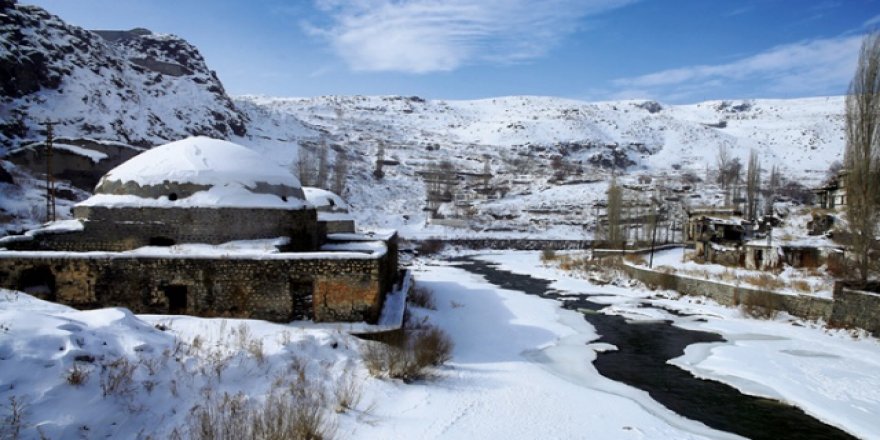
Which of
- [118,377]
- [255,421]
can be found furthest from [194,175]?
[255,421]

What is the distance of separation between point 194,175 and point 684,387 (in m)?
13.0

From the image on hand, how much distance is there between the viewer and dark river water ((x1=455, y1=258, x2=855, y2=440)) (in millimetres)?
8945

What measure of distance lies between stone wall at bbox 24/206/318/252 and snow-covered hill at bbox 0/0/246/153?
37.9 metres

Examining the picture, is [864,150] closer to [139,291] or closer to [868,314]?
[868,314]

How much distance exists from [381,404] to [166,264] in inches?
246

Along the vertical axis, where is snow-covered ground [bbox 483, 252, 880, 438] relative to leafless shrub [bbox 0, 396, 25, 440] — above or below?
below

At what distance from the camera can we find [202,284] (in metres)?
11.3

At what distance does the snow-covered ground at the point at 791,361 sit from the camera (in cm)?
1012

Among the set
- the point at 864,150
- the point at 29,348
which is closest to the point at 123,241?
the point at 29,348

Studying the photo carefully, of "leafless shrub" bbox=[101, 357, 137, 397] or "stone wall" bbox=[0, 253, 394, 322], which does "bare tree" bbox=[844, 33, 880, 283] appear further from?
"leafless shrub" bbox=[101, 357, 137, 397]

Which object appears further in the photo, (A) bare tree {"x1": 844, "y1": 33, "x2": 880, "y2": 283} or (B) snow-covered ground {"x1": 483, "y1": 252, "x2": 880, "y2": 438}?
(A) bare tree {"x1": 844, "y1": 33, "x2": 880, "y2": 283}

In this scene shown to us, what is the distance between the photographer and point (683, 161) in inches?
4321

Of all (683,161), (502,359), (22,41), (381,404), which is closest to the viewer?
(381,404)

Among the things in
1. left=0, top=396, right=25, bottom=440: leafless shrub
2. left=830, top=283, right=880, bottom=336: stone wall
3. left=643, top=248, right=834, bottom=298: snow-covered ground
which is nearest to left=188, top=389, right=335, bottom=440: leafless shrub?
left=0, top=396, right=25, bottom=440: leafless shrub
